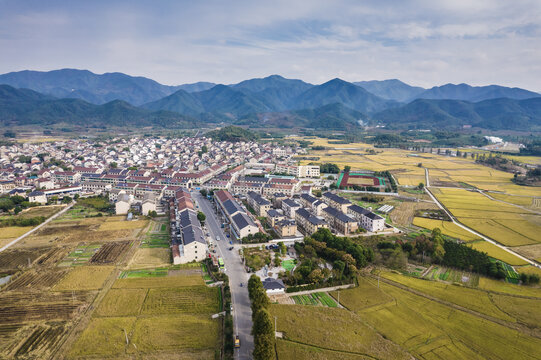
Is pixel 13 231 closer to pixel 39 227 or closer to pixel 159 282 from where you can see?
pixel 39 227

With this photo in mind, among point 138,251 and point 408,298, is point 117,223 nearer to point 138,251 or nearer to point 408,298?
point 138,251

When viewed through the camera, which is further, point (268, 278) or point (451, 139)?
point (451, 139)

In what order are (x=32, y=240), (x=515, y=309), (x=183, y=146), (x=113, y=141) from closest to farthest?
(x=515, y=309), (x=32, y=240), (x=183, y=146), (x=113, y=141)

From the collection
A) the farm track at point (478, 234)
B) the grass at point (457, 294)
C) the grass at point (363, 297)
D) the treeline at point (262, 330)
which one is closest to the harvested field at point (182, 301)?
the treeline at point (262, 330)

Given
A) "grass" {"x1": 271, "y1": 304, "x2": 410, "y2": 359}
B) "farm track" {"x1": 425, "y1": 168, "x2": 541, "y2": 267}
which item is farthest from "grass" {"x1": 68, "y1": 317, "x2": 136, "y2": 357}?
"farm track" {"x1": 425, "y1": 168, "x2": 541, "y2": 267}

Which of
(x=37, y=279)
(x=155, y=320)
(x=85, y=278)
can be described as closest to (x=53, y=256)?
(x=37, y=279)

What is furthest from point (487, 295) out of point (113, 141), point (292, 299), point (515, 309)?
point (113, 141)
